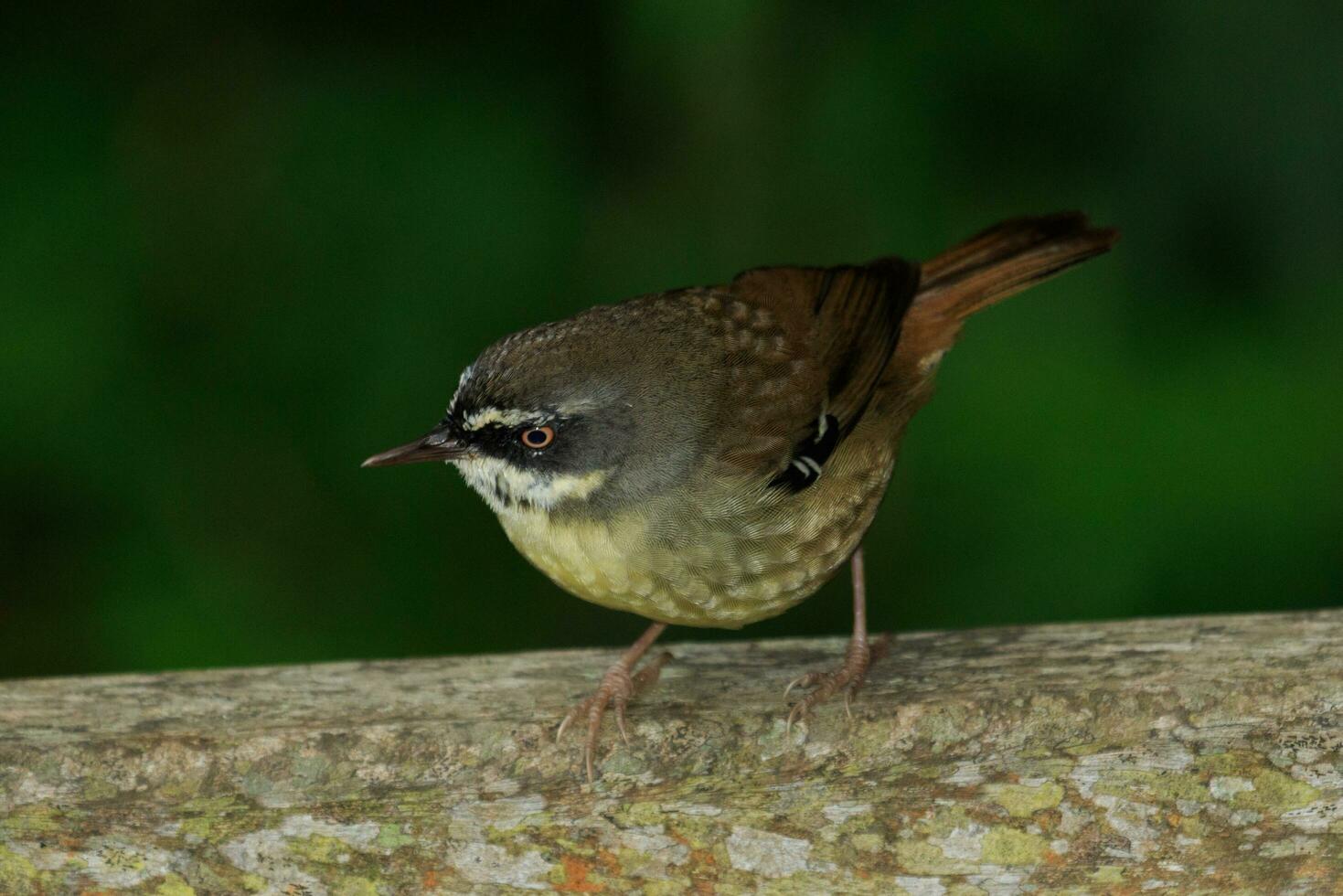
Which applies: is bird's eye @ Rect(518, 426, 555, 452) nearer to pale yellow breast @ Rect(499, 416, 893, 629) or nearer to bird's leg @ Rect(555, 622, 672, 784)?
pale yellow breast @ Rect(499, 416, 893, 629)

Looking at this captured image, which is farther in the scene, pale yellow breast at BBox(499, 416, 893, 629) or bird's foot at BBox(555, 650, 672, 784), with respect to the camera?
pale yellow breast at BBox(499, 416, 893, 629)

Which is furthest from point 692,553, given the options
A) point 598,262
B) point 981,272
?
point 598,262

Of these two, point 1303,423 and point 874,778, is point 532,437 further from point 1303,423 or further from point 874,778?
point 1303,423

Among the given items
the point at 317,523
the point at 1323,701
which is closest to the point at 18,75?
the point at 317,523

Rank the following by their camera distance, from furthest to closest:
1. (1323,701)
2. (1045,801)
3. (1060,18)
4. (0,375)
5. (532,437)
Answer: (1060,18) → (0,375) → (532,437) → (1323,701) → (1045,801)

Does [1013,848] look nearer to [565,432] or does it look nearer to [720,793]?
[720,793]

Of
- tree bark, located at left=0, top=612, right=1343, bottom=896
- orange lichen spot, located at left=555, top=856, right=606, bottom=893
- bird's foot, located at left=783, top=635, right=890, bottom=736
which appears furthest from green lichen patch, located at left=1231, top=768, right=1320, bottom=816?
orange lichen spot, located at left=555, top=856, right=606, bottom=893
